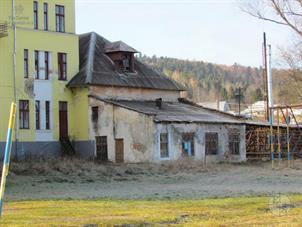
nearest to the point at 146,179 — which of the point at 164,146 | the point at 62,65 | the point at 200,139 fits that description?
the point at 164,146

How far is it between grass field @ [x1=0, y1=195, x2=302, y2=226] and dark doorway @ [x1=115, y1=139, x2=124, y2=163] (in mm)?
22972

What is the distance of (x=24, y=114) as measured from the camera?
42.0 meters

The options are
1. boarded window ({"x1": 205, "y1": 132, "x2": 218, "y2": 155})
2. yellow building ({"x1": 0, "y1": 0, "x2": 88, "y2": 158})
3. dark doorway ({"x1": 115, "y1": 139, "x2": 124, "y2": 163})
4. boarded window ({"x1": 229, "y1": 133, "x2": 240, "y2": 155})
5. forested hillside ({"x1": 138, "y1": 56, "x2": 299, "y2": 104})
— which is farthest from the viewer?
forested hillside ({"x1": 138, "y1": 56, "x2": 299, "y2": 104})

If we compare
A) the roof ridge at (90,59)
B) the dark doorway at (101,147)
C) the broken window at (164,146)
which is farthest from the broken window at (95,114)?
the broken window at (164,146)

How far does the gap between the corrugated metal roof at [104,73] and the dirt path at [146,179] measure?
8757 millimetres

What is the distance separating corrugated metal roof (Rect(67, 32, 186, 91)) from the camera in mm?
44050

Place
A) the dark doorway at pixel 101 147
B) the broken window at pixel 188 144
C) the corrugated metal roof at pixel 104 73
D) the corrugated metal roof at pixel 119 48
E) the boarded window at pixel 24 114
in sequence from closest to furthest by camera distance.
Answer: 1. the boarded window at pixel 24 114
2. the broken window at pixel 188 144
3. the dark doorway at pixel 101 147
4. the corrugated metal roof at pixel 104 73
5. the corrugated metal roof at pixel 119 48

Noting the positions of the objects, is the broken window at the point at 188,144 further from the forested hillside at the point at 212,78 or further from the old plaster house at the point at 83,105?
the forested hillside at the point at 212,78

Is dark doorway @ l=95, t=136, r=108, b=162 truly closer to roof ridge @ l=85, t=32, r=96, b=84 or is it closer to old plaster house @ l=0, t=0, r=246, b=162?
old plaster house @ l=0, t=0, r=246, b=162

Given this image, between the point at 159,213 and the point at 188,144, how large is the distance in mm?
27811

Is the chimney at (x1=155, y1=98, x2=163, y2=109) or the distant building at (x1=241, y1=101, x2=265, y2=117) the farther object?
the distant building at (x1=241, y1=101, x2=265, y2=117)

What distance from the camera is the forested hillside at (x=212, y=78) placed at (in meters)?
140

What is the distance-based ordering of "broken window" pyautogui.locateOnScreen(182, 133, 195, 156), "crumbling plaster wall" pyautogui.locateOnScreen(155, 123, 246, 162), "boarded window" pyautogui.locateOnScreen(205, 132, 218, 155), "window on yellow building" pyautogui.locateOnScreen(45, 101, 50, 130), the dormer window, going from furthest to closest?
the dormer window
"boarded window" pyautogui.locateOnScreen(205, 132, 218, 155)
"window on yellow building" pyautogui.locateOnScreen(45, 101, 50, 130)
"broken window" pyautogui.locateOnScreen(182, 133, 195, 156)
"crumbling plaster wall" pyautogui.locateOnScreen(155, 123, 246, 162)

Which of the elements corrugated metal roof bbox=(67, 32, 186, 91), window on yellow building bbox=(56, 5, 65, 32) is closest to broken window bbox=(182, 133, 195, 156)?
corrugated metal roof bbox=(67, 32, 186, 91)
